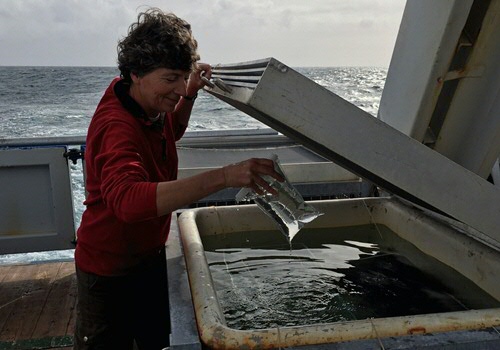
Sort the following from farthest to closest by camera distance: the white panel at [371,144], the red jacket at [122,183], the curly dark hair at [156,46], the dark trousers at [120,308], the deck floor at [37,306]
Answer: the deck floor at [37,306] < the dark trousers at [120,308] < the curly dark hair at [156,46] < the red jacket at [122,183] < the white panel at [371,144]

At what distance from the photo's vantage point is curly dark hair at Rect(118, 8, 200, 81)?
1.71 m

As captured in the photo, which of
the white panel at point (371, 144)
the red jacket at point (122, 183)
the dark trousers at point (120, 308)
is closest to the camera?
the white panel at point (371, 144)

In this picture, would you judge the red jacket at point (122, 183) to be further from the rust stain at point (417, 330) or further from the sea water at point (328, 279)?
the rust stain at point (417, 330)

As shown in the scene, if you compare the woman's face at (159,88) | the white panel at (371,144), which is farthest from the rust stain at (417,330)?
the woman's face at (159,88)

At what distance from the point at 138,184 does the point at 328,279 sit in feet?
4.52

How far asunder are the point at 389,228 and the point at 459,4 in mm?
1316

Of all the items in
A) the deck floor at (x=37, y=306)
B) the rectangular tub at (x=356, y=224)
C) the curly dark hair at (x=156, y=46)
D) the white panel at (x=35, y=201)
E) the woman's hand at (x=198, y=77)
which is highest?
the curly dark hair at (x=156, y=46)

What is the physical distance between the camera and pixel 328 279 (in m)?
2.53

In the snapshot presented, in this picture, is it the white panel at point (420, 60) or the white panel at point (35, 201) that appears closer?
the white panel at point (420, 60)

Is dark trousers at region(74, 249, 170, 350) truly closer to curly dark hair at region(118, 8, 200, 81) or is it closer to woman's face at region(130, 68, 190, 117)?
woman's face at region(130, 68, 190, 117)

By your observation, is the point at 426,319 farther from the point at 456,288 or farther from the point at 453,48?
the point at 453,48

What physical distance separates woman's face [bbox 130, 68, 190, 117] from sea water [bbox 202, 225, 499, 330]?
90 cm

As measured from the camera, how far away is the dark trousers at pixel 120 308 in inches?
78.4

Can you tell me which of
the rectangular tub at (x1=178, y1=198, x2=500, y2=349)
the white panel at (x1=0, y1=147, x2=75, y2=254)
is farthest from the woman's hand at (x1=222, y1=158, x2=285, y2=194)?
the white panel at (x1=0, y1=147, x2=75, y2=254)
